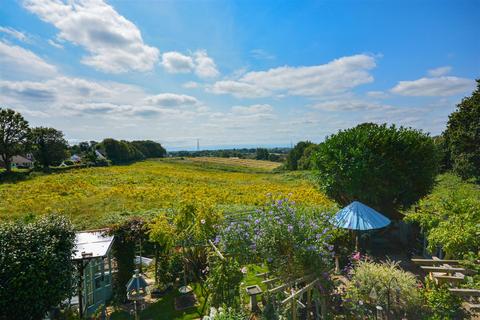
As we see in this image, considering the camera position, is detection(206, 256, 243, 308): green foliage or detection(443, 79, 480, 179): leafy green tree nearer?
detection(206, 256, 243, 308): green foliage

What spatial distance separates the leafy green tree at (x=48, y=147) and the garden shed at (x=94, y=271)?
139 ft

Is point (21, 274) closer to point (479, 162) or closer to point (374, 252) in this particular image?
point (374, 252)

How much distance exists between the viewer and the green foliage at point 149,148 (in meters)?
74.6

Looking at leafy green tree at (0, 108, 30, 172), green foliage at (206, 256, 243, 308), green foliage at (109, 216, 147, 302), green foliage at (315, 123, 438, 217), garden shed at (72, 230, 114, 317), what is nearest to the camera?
green foliage at (206, 256, 243, 308)

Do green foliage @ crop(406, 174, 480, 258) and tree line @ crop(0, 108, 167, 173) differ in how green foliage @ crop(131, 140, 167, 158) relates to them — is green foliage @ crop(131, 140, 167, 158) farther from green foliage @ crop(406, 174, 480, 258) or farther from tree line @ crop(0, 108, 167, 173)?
green foliage @ crop(406, 174, 480, 258)

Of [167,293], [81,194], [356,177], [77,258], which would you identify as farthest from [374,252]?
[81,194]

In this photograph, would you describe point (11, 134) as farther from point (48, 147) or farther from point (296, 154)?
point (296, 154)

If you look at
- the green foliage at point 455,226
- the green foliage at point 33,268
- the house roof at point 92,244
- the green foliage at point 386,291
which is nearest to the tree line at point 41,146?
the house roof at point 92,244

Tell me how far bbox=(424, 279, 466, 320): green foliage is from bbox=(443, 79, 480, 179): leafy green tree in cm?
2015

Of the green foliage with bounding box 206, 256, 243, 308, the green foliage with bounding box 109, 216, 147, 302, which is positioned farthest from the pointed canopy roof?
the green foliage with bounding box 109, 216, 147, 302

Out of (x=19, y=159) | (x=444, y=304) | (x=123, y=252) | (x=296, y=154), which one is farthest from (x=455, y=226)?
(x=19, y=159)

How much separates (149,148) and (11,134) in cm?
4453

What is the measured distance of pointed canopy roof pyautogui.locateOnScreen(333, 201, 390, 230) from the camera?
7.31 m

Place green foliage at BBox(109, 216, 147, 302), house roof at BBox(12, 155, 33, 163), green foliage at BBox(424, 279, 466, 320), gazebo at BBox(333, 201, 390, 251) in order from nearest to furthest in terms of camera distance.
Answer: green foliage at BBox(424, 279, 466, 320) < gazebo at BBox(333, 201, 390, 251) < green foliage at BBox(109, 216, 147, 302) < house roof at BBox(12, 155, 33, 163)
